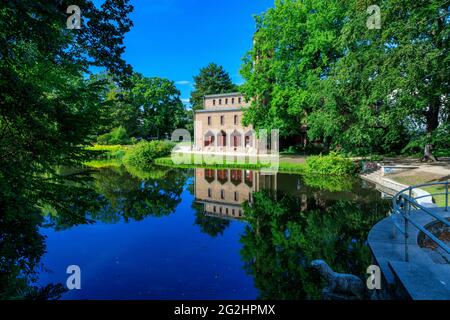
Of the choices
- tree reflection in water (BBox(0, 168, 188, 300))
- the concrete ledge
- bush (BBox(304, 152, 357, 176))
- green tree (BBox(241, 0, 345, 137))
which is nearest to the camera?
the concrete ledge

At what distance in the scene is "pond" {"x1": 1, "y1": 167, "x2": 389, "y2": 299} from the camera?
615 centimetres

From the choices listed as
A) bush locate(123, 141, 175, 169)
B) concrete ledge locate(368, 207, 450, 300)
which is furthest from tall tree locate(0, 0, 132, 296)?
bush locate(123, 141, 175, 169)

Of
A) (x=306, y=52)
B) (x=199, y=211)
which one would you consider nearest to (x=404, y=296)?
(x=199, y=211)

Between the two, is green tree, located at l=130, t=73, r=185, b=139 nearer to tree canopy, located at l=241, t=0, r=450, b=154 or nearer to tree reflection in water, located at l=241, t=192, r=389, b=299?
tree canopy, located at l=241, t=0, r=450, b=154

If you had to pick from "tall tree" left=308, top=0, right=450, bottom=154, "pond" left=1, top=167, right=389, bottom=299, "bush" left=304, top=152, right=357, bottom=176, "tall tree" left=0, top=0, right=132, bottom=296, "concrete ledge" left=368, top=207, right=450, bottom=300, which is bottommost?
"pond" left=1, top=167, right=389, bottom=299

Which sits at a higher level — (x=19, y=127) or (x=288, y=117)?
(x=288, y=117)

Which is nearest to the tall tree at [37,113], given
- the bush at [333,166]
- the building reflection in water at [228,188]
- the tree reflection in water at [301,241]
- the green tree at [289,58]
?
the tree reflection in water at [301,241]

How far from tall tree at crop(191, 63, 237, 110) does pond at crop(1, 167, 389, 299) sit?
52.8 m

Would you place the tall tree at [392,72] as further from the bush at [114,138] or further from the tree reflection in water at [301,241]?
the bush at [114,138]

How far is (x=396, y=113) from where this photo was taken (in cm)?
1450

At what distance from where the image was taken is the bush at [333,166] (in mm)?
21337

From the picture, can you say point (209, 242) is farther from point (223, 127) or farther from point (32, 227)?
point (223, 127)

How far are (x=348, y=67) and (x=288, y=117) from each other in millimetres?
10913

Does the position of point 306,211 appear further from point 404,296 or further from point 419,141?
point 404,296
